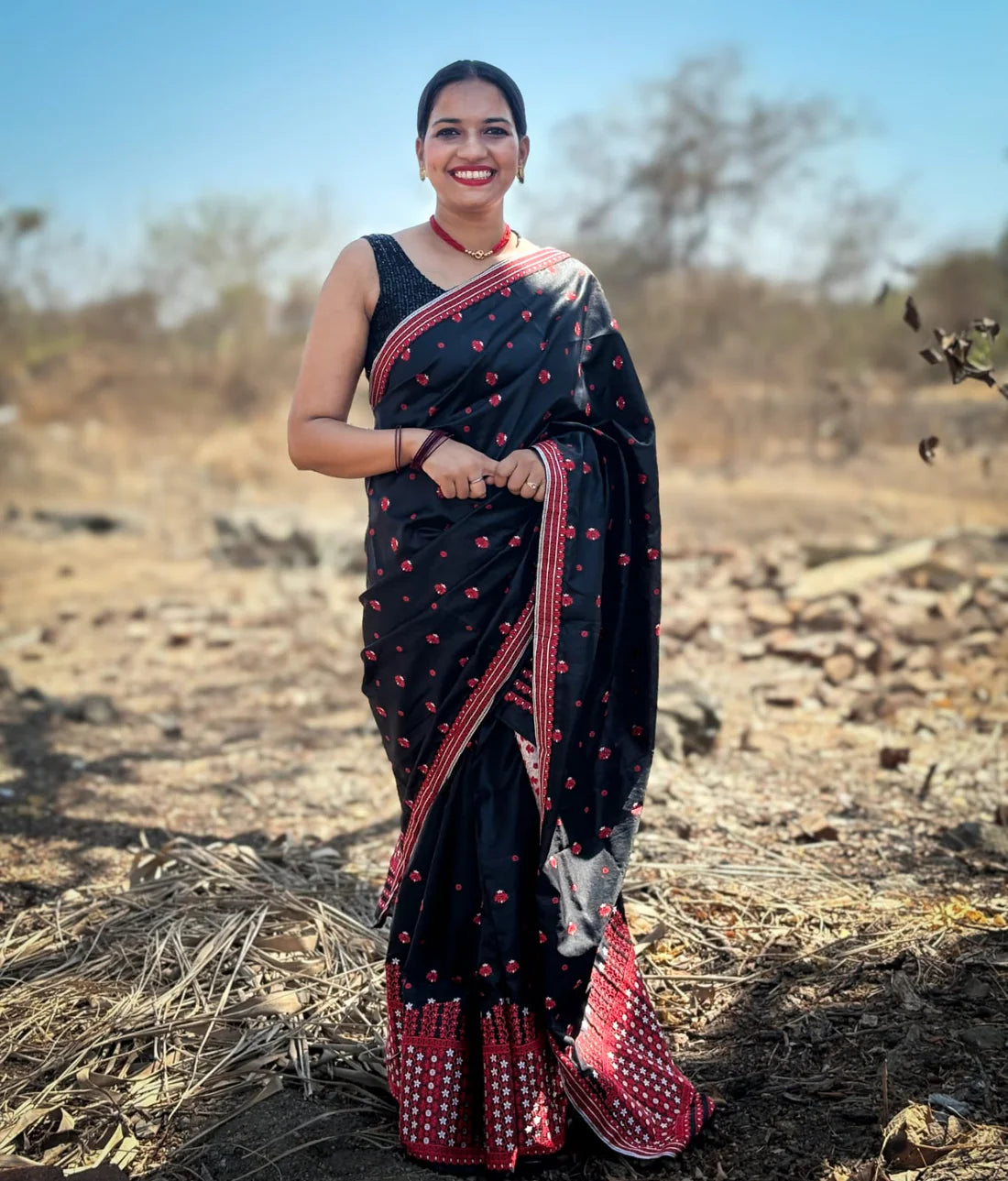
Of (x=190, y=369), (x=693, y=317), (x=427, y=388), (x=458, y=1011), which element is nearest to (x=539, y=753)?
(x=458, y=1011)

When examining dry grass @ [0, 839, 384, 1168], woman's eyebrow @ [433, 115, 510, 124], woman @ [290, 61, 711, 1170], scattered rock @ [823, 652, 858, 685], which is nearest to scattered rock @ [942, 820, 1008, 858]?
woman @ [290, 61, 711, 1170]

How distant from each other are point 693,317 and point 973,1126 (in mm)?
18134

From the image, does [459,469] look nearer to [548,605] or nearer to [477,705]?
[548,605]

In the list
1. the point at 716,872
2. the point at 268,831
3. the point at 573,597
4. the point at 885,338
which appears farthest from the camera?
the point at 885,338

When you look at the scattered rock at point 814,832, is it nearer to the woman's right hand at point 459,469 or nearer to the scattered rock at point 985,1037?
the scattered rock at point 985,1037

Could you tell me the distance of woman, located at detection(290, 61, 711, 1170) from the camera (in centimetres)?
215

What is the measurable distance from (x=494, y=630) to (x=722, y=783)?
2.58 m

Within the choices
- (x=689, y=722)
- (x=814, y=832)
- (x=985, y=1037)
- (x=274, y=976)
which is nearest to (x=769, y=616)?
(x=689, y=722)

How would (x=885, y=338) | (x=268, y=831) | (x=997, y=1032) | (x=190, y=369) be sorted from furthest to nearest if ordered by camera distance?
(x=190, y=369), (x=885, y=338), (x=268, y=831), (x=997, y=1032)

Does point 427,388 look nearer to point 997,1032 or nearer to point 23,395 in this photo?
point 997,1032

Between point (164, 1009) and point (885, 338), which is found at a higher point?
point (885, 338)

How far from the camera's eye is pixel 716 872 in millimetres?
3514

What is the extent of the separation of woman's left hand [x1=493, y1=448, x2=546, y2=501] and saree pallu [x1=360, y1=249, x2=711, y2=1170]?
0.06ft

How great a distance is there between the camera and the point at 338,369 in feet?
7.30
